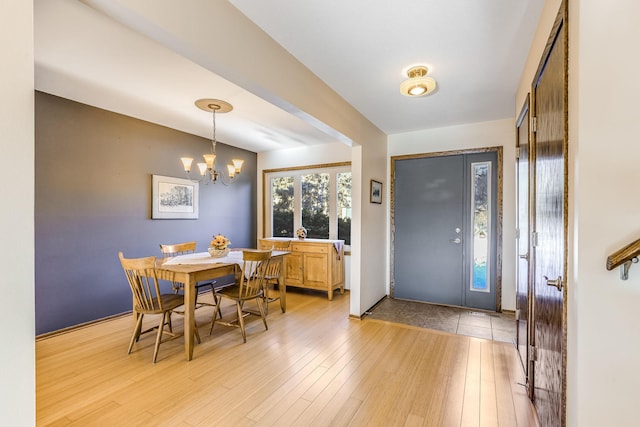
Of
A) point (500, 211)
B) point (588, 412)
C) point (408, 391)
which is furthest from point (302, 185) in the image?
point (588, 412)

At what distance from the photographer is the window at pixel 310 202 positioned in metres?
4.95

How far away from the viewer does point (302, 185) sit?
5340 mm

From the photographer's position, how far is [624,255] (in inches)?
36.6

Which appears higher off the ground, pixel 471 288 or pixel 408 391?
pixel 471 288

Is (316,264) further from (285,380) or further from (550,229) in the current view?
(550,229)

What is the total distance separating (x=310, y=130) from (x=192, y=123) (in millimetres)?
1634

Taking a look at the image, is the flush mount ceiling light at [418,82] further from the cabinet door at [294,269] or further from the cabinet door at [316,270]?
the cabinet door at [294,269]

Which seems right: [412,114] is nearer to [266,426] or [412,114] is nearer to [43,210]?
[266,426]

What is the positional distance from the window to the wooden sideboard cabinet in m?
0.53

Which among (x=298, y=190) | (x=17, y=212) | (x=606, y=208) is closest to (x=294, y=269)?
(x=298, y=190)

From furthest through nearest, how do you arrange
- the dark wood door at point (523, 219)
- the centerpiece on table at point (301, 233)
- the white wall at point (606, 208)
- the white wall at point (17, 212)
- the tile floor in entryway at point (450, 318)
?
the centerpiece on table at point (301, 233), the tile floor in entryway at point (450, 318), the dark wood door at point (523, 219), the white wall at point (606, 208), the white wall at point (17, 212)

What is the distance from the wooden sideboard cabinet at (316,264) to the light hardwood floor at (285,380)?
1243 mm

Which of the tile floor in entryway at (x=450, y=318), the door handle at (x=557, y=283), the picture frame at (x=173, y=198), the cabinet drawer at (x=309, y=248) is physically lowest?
the tile floor in entryway at (x=450, y=318)

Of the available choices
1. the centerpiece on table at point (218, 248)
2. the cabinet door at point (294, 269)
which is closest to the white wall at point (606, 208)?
the centerpiece on table at point (218, 248)
